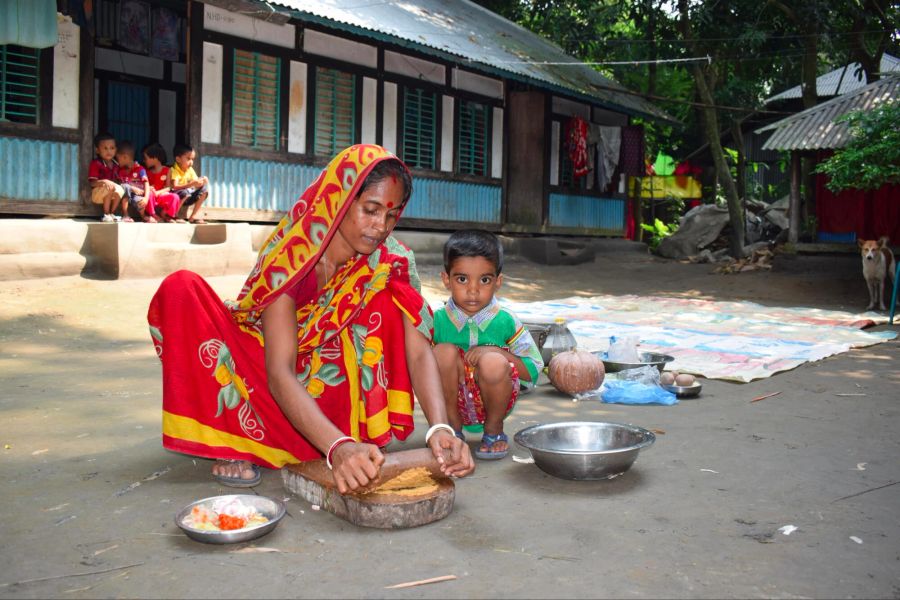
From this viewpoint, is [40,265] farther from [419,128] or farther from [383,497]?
[419,128]

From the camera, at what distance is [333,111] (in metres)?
11.7

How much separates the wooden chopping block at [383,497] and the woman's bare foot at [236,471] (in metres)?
0.14

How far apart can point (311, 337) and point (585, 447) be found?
3.96 feet

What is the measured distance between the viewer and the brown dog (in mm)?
10578

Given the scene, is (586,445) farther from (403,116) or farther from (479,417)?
(403,116)

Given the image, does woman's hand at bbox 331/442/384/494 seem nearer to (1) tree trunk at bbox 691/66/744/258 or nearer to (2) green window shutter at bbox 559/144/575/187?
(2) green window shutter at bbox 559/144/575/187

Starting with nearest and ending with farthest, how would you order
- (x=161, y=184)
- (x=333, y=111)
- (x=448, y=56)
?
1. (x=161, y=184)
2. (x=448, y=56)
3. (x=333, y=111)

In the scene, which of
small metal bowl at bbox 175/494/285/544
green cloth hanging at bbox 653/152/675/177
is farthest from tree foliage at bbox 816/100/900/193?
green cloth hanging at bbox 653/152/675/177

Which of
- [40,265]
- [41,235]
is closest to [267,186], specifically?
[41,235]

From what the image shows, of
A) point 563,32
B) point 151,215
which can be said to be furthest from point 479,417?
point 563,32

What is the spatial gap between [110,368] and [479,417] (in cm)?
286

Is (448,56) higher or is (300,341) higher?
(448,56)

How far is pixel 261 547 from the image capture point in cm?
224

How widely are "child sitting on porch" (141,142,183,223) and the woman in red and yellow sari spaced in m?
6.83
